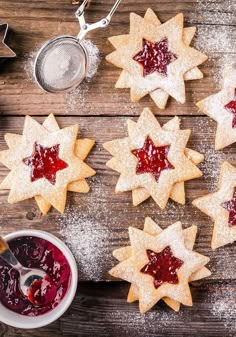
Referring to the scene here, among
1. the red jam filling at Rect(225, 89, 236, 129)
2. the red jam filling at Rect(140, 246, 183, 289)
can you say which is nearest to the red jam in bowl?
the red jam filling at Rect(140, 246, 183, 289)

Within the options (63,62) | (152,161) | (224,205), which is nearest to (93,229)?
(152,161)

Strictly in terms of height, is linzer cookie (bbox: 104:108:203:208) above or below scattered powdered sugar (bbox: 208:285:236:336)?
above

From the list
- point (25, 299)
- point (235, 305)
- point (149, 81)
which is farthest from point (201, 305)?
point (149, 81)

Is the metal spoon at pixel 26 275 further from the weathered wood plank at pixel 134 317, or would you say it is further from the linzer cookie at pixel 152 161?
the linzer cookie at pixel 152 161

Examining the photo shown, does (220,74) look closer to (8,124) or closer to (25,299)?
(8,124)

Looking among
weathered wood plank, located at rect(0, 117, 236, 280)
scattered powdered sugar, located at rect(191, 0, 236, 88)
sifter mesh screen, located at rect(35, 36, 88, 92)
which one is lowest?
weathered wood plank, located at rect(0, 117, 236, 280)

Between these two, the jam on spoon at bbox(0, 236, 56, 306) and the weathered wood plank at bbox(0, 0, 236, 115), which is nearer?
the jam on spoon at bbox(0, 236, 56, 306)

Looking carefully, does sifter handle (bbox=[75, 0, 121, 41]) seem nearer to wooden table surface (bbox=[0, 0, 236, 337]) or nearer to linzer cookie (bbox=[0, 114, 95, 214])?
wooden table surface (bbox=[0, 0, 236, 337])
